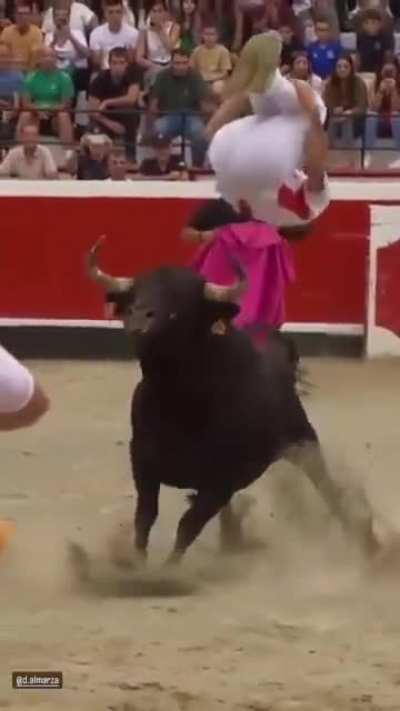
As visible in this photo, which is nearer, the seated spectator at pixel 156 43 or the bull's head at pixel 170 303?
the bull's head at pixel 170 303

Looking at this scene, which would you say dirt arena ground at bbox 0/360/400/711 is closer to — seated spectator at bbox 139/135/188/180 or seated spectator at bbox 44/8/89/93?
seated spectator at bbox 139/135/188/180

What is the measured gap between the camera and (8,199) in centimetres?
955

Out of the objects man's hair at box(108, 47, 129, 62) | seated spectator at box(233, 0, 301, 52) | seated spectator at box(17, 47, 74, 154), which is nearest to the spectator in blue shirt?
seated spectator at box(233, 0, 301, 52)

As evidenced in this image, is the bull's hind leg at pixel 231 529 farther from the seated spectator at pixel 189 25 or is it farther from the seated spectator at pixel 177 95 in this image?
the seated spectator at pixel 189 25

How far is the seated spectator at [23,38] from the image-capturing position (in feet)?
39.2

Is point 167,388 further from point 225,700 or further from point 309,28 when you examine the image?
point 309,28

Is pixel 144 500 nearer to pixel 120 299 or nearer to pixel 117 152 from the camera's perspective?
pixel 120 299

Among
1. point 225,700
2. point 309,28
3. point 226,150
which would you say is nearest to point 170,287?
point 226,150

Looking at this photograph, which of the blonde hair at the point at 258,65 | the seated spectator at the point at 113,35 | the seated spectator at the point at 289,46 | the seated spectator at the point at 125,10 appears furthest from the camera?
the seated spectator at the point at 125,10

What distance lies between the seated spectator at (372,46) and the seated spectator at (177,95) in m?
1.83

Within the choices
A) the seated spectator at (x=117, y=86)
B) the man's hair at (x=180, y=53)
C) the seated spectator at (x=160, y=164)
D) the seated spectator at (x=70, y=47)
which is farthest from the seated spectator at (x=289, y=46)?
the seated spectator at (x=160, y=164)

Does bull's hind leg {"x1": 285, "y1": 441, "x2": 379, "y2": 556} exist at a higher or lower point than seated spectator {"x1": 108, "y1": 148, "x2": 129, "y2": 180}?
higher

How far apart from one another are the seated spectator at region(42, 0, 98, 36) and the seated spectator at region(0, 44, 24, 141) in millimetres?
734

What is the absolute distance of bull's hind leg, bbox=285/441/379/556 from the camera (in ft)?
17.0
